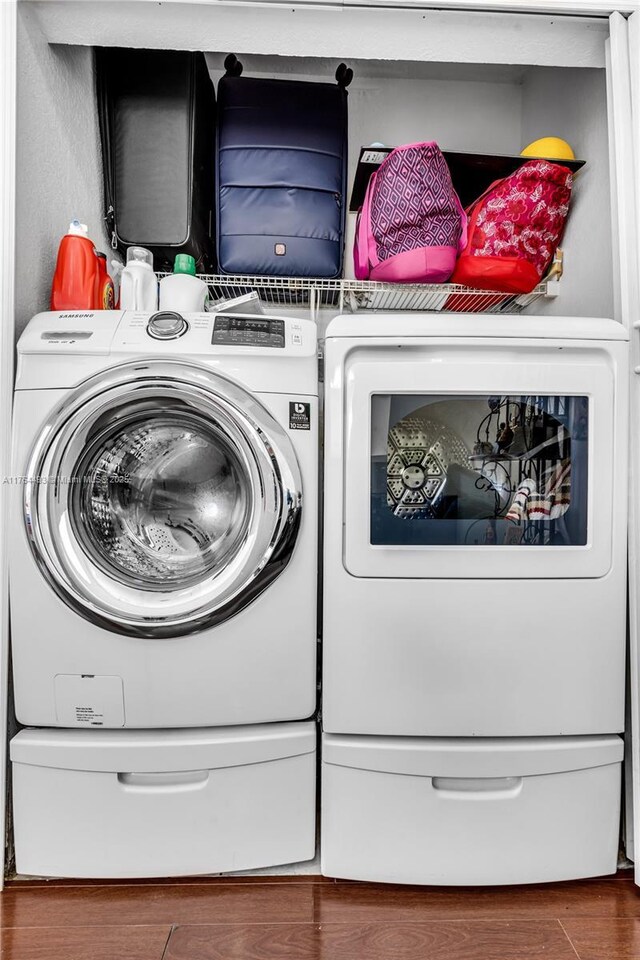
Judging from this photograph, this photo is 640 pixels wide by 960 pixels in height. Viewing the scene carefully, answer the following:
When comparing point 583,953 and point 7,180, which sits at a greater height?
point 7,180

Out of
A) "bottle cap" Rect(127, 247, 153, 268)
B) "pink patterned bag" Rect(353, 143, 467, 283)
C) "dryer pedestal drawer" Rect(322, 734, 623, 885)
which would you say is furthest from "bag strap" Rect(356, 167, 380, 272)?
"dryer pedestal drawer" Rect(322, 734, 623, 885)

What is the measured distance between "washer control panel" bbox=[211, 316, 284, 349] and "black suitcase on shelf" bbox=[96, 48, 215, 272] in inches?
21.4

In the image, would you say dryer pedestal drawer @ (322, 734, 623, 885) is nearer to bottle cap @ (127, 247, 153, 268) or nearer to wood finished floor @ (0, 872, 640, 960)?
wood finished floor @ (0, 872, 640, 960)

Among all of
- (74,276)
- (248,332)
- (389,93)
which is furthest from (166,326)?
(389,93)

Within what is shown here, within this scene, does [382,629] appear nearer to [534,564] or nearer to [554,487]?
[534,564]

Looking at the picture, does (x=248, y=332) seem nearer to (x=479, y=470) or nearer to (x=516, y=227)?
(x=479, y=470)

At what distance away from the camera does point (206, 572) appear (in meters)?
1.05

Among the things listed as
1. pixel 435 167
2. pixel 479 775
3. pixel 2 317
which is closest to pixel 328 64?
pixel 435 167

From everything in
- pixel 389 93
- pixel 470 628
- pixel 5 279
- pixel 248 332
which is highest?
pixel 389 93

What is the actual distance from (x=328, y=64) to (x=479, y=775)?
83.2 inches

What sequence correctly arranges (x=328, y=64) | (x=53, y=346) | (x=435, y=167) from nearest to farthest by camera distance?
(x=53, y=346) → (x=435, y=167) → (x=328, y=64)

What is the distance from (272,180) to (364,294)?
1.34 feet

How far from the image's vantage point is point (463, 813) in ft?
3.37

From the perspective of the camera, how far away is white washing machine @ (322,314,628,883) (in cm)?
103
